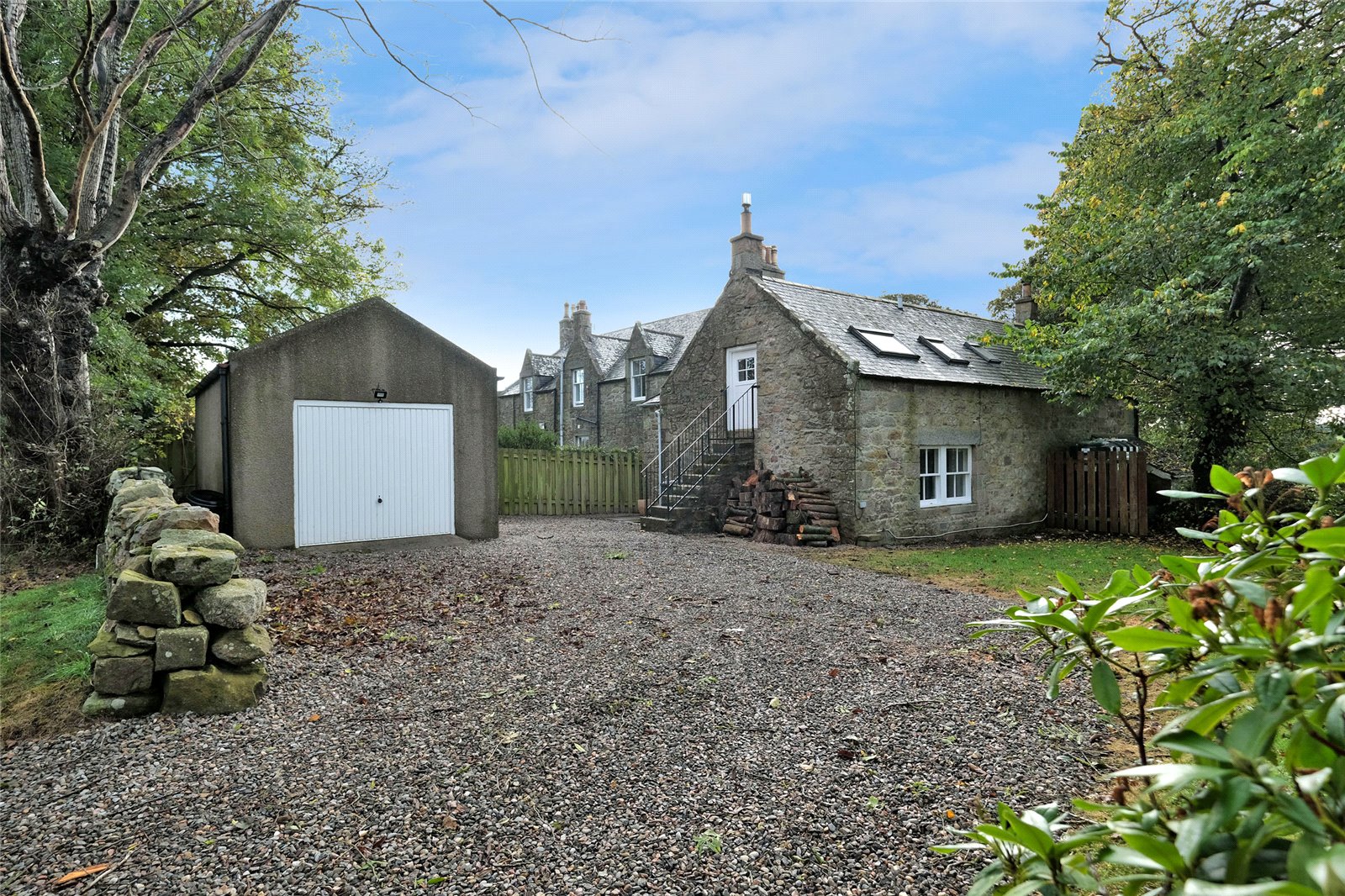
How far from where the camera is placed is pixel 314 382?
10.2m

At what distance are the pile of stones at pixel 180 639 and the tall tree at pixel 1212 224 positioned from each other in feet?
43.1

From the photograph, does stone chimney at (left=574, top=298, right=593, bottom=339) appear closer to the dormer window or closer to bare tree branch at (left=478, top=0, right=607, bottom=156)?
the dormer window

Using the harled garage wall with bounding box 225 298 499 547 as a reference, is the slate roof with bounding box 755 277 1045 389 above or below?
above

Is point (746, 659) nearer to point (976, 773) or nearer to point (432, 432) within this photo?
point (976, 773)

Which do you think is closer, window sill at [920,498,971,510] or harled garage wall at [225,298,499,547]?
harled garage wall at [225,298,499,547]

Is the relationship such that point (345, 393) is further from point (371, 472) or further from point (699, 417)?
point (699, 417)

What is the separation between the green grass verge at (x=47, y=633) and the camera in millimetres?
4691

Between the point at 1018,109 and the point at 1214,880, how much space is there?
892cm

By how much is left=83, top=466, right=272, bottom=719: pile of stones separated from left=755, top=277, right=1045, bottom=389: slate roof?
1017 cm

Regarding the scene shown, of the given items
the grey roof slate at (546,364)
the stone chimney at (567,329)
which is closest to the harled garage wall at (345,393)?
the stone chimney at (567,329)

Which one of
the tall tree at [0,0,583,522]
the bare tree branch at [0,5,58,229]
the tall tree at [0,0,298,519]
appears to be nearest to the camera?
the bare tree branch at [0,5,58,229]

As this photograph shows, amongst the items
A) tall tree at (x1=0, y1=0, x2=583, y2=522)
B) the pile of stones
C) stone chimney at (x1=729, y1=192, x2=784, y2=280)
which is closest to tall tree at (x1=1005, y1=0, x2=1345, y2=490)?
stone chimney at (x1=729, y1=192, x2=784, y2=280)

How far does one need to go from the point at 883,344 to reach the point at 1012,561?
5020 mm

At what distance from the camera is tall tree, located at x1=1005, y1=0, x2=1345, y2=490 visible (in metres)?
10.2
